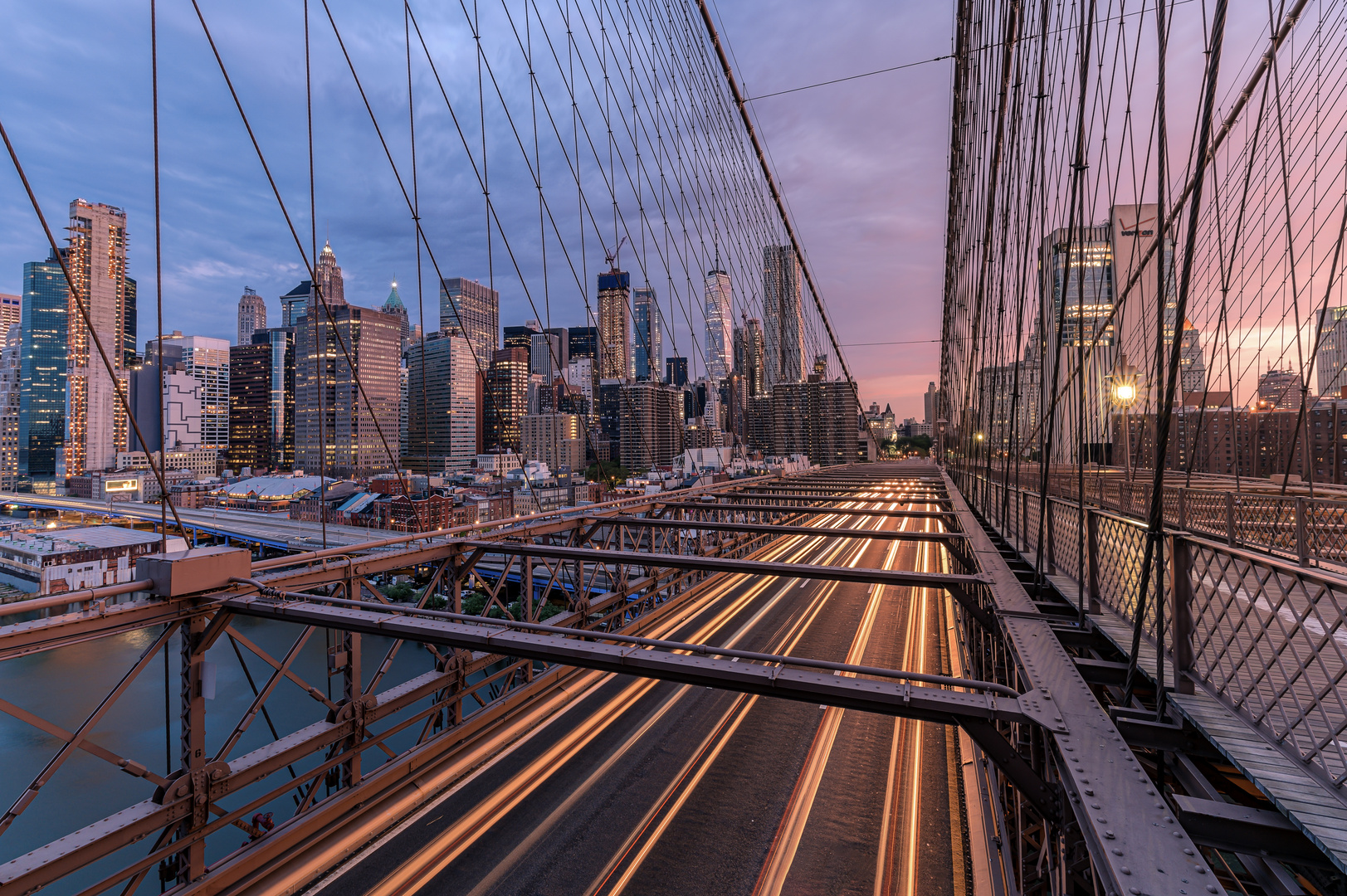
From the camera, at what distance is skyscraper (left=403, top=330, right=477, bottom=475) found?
69250mm

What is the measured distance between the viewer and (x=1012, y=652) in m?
4.40

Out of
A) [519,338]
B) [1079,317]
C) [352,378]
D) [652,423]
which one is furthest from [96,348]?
[519,338]

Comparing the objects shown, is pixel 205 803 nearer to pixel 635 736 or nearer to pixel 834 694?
pixel 635 736

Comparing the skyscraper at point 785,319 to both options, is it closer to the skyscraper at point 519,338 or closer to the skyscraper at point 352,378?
the skyscraper at point 352,378

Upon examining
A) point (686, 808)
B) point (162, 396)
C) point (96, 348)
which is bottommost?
point (686, 808)

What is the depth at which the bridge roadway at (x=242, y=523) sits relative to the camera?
55.8 metres

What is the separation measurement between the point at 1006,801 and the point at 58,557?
60.4 m

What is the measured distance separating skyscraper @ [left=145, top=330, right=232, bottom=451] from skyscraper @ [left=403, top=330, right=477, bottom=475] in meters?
35.0

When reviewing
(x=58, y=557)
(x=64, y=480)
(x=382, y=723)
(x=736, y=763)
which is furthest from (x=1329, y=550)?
(x=64, y=480)

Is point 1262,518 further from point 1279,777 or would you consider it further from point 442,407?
point 442,407

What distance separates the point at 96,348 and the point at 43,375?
82.6m

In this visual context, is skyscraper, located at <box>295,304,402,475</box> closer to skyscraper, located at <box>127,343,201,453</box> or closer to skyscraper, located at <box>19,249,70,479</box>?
skyscraper, located at <box>127,343,201,453</box>

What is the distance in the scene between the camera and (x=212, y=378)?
11569cm

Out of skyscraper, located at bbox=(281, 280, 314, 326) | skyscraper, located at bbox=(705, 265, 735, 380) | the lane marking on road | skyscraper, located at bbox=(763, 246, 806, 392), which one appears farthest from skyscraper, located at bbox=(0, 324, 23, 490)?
the lane marking on road
